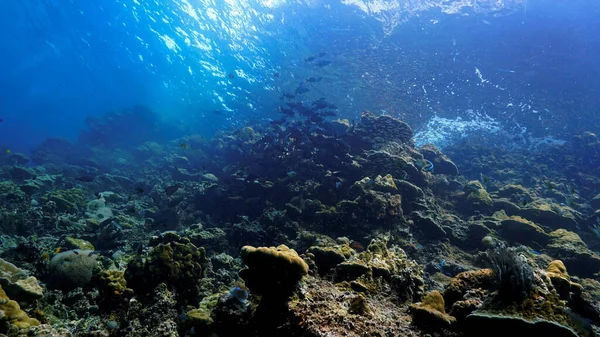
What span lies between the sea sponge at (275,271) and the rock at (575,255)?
390 inches

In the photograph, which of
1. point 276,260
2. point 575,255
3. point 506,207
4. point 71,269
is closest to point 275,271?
point 276,260

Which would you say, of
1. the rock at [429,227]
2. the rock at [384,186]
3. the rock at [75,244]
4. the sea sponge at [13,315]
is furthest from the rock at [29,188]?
the rock at [429,227]

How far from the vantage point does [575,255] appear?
28.4 feet

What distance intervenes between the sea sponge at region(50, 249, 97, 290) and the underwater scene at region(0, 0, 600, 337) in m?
0.03

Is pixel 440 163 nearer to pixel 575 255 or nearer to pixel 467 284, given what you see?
pixel 575 255

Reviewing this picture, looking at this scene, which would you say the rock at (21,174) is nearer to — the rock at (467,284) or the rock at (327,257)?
the rock at (327,257)

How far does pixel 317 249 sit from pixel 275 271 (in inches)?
82.4

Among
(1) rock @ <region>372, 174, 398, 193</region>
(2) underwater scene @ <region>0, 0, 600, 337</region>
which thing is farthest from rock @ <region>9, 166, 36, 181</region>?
(1) rock @ <region>372, 174, 398, 193</region>

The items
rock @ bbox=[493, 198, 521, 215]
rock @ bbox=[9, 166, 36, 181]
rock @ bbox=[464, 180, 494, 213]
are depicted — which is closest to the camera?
rock @ bbox=[493, 198, 521, 215]

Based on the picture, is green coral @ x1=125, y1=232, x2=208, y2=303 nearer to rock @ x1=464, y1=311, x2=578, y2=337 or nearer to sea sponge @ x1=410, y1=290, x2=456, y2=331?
→ sea sponge @ x1=410, y1=290, x2=456, y2=331

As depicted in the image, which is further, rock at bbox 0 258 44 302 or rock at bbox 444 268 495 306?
rock at bbox 0 258 44 302

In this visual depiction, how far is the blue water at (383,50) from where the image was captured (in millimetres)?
24047

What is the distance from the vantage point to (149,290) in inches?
214

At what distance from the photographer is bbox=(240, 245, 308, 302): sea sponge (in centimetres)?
313
